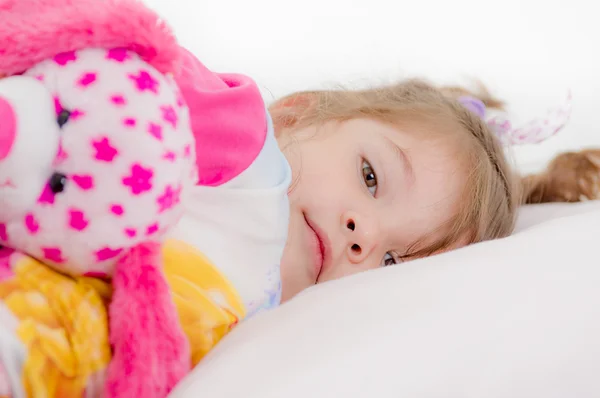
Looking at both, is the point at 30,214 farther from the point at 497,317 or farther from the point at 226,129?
the point at 497,317

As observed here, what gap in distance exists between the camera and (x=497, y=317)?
0.48 m

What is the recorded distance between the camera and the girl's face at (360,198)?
819 millimetres

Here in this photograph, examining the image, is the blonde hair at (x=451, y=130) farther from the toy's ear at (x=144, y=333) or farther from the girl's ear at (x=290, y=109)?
the toy's ear at (x=144, y=333)

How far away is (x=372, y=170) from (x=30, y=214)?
51cm

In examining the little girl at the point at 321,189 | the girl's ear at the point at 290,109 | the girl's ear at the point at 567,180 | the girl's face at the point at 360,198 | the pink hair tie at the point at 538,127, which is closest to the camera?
the little girl at the point at 321,189

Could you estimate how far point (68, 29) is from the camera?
0.49m

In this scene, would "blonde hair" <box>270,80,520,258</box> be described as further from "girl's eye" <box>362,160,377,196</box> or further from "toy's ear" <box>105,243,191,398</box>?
"toy's ear" <box>105,243,191,398</box>

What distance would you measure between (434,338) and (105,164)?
30cm

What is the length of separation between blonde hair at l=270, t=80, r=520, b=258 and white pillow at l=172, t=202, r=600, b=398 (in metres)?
0.34

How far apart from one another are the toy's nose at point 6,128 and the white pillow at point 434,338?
0.23m

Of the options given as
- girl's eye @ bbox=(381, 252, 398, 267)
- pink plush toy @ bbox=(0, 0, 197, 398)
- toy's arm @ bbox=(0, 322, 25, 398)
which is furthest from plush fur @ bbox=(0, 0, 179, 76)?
girl's eye @ bbox=(381, 252, 398, 267)

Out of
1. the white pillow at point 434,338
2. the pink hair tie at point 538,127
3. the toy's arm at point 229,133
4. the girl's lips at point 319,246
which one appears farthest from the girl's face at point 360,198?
the pink hair tie at point 538,127

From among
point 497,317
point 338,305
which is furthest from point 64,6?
point 497,317

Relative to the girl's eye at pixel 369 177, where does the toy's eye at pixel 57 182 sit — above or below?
above
